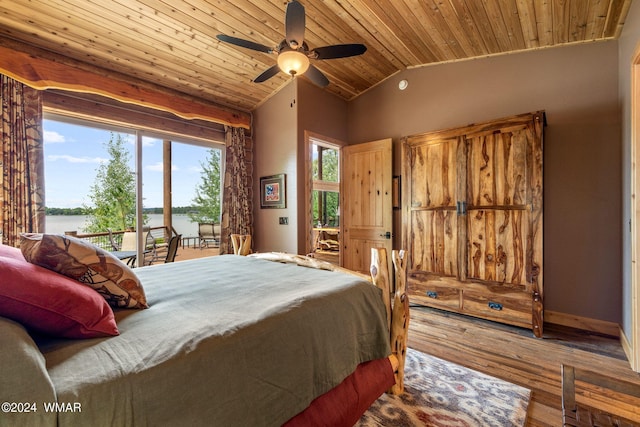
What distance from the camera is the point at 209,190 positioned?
169 inches

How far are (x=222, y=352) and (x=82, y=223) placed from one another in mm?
3422

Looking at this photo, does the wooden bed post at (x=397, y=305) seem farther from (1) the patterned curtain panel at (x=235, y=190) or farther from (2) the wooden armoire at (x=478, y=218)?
(1) the patterned curtain panel at (x=235, y=190)

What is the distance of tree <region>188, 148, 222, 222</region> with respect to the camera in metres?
4.21

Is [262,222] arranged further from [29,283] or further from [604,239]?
[604,239]

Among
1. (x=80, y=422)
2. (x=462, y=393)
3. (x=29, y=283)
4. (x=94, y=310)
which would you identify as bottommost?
(x=462, y=393)

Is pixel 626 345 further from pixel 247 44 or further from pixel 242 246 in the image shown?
pixel 247 44

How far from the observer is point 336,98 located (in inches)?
177

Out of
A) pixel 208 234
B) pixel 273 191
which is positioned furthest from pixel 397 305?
pixel 208 234

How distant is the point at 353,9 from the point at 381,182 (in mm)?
2120

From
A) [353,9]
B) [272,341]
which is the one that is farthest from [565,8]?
[272,341]

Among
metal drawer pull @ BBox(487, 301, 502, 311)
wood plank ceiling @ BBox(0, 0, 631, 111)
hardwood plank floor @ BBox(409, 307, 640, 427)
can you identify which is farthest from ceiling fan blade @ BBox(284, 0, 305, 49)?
metal drawer pull @ BBox(487, 301, 502, 311)

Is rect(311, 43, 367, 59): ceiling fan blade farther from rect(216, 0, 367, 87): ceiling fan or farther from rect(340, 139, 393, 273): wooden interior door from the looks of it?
rect(340, 139, 393, 273): wooden interior door

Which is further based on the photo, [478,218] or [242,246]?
[478,218]

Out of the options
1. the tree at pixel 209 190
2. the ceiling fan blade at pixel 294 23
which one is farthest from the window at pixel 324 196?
the ceiling fan blade at pixel 294 23
